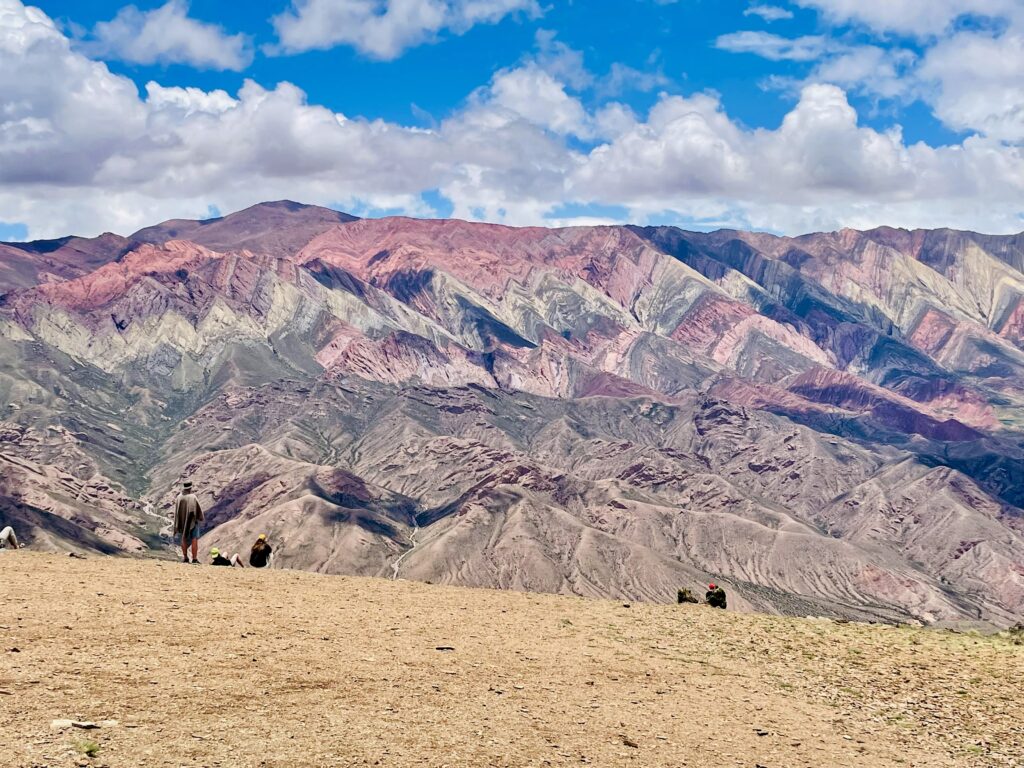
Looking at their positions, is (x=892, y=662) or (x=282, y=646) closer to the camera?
(x=282, y=646)

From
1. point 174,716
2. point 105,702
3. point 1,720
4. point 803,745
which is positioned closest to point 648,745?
point 803,745

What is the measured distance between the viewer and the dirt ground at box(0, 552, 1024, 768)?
17891 millimetres

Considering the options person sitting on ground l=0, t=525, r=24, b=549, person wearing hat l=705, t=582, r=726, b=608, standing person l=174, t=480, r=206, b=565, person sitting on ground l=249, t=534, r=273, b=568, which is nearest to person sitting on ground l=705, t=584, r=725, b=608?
person wearing hat l=705, t=582, r=726, b=608

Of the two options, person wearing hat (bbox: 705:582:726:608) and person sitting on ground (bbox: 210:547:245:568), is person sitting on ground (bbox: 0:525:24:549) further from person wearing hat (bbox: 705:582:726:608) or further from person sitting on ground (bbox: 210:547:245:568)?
person wearing hat (bbox: 705:582:726:608)

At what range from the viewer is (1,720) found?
1720cm

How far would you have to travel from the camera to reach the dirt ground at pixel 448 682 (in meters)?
17.9

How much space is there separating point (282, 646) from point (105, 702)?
5.29m

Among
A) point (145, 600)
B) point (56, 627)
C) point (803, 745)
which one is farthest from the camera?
point (145, 600)

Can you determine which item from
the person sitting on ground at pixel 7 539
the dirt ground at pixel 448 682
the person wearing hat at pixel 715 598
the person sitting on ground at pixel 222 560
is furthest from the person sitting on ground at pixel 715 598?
the person sitting on ground at pixel 7 539

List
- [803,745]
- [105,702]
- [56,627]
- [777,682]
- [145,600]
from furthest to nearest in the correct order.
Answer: [145,600] < [777,682] < [56,627] < [803,745] < [105,702]

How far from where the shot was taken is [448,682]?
72.0 feet

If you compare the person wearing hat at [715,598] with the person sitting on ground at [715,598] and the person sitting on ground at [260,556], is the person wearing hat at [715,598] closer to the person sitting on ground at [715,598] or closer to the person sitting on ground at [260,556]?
the person sitting on ground at [715,598]

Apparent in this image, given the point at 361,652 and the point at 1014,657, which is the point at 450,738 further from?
the point at 1014,657

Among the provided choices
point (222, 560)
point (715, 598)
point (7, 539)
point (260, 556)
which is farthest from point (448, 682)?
point (7, 539)
